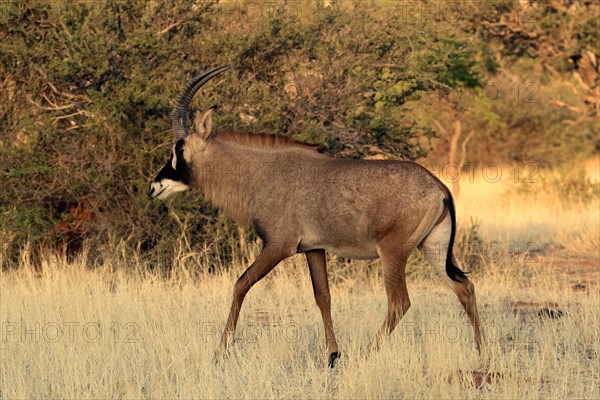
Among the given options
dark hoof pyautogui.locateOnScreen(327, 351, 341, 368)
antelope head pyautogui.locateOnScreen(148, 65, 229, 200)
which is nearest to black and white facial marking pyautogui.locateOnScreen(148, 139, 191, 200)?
antelope head pyautogui.locateOnScreen(148, 65, 229, 200)

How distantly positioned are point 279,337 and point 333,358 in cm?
44

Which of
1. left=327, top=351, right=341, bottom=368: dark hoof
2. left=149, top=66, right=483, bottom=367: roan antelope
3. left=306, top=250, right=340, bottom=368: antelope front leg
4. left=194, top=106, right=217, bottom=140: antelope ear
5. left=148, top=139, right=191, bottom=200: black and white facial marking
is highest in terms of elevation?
left=194, top=106, right=217, bottom=140: antelope ear

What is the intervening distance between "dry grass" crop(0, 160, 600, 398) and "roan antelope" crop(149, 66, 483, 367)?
0.35 m

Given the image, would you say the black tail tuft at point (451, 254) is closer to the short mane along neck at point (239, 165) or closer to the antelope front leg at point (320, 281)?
the antelope front leg at point (320, 281)

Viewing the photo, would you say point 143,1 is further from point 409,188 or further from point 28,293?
point 409,188

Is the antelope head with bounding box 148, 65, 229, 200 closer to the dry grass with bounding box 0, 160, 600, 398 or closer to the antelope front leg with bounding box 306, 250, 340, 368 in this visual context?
the dry grass with bounding box 0, 160, 600, 398

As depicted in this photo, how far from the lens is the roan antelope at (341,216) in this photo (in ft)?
21.0

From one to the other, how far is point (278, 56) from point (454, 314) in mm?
3800

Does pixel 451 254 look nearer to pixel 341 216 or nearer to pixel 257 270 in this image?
pixel 341 216

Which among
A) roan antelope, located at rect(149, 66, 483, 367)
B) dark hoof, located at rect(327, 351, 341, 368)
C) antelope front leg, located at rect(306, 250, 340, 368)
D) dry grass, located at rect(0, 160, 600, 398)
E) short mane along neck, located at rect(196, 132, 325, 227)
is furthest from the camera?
short mane along neck, located at rect(196, 132, 325, 227)

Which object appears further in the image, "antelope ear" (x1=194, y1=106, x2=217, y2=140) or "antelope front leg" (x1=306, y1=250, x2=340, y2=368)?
"antelope ear" (x1=194, y1=106, x2=217, y2=140)

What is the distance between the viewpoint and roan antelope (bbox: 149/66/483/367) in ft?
21.0

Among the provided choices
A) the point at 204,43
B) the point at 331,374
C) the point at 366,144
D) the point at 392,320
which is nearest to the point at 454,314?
the point at 392,320

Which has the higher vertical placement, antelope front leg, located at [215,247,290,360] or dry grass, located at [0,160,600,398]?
antelope front leg, located at [215,247,290,360]
